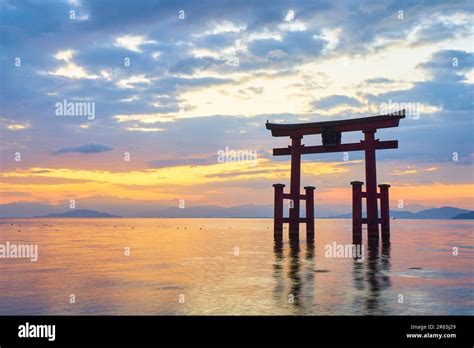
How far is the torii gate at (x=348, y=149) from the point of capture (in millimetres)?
24109

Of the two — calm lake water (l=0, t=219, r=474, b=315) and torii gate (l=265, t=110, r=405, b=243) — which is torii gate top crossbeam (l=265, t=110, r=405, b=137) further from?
calm lake water (l=0, t=219, r=474, b=315)

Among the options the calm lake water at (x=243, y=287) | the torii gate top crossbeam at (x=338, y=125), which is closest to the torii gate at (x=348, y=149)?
the torii gate top crossbeam at (x=338, y=125)

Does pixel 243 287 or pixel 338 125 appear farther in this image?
pixel 338 125

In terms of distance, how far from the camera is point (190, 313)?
896 centimetres

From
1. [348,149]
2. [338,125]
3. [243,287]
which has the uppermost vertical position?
[338,125]

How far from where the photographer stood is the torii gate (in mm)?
24109

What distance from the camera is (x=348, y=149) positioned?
82.4 feet

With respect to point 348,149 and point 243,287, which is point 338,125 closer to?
point 348,149

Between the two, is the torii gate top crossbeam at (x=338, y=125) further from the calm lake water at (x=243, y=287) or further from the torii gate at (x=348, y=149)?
the calm lake water at (x=243, y=287)

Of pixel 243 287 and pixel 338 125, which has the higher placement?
pixel 338 125

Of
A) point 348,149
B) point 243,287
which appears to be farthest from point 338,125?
point 243,287

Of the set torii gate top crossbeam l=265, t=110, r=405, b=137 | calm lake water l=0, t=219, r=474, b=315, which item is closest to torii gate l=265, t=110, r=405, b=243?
torii gate top crossbeam l=265, t=110, r=405, b=137
